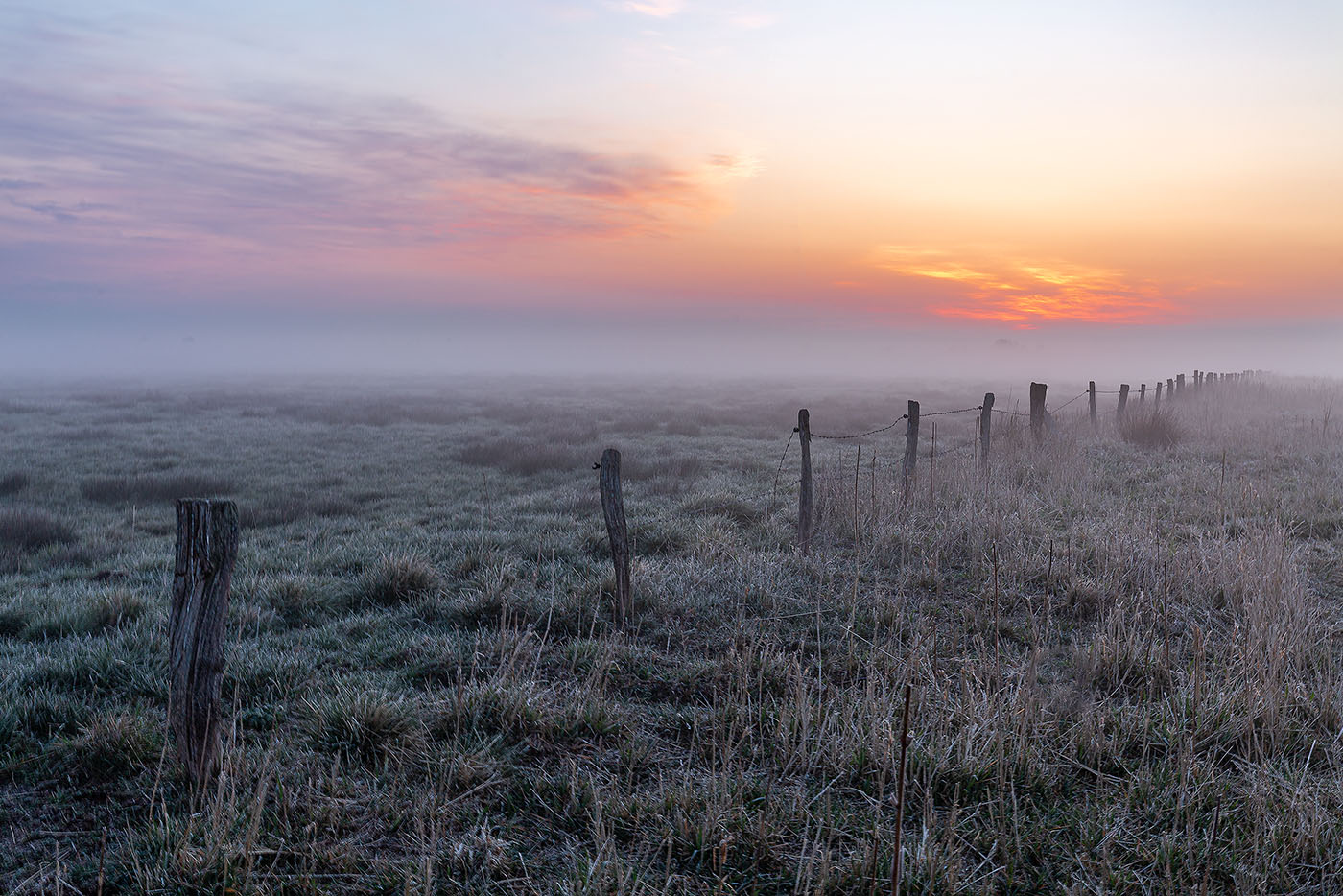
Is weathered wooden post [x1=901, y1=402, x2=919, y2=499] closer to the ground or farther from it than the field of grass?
farther from it

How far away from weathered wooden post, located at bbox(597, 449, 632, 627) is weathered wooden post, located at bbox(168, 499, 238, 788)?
2975 mm

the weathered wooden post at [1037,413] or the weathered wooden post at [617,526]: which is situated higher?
the weathered wooden post at [1037,413]

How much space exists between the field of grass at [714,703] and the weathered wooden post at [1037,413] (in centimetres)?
342

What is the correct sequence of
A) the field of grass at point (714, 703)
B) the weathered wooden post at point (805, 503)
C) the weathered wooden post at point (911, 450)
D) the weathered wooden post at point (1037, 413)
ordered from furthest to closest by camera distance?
1. the weathered wooden post at point (1037, 413)
2. the weathered wooden post at point (911, 450)
3. the weathered wooden post at point (805, 503)
4. the field of grass at point (714, 703)

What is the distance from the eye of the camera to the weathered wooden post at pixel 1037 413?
574 inches

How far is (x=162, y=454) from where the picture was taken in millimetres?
19109

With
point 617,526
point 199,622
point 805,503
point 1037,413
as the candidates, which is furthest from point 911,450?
point 199,622

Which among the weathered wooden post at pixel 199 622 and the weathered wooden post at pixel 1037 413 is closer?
the weathered wooden post at pixel 199 622

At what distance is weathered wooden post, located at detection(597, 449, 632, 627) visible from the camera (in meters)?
6.18

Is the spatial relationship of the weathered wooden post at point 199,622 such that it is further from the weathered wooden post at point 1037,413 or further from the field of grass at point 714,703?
the weathered wooden post at point 1037,413

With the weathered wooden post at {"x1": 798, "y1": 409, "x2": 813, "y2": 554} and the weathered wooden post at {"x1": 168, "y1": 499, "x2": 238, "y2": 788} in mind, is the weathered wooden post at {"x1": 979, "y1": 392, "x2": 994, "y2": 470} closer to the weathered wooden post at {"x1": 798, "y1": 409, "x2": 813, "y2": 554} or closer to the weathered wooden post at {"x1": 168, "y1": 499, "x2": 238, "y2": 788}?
the weathered wooden post at {"x1": 798, "y1": 409, "x2": 813, "y2": 554}

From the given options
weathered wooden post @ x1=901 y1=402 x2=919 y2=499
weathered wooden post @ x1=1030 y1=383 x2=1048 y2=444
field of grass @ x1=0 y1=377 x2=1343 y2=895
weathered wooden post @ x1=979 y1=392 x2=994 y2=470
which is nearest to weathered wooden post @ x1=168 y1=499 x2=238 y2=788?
field of grass @ x1=0 y1=377 x2=1343 y2=895

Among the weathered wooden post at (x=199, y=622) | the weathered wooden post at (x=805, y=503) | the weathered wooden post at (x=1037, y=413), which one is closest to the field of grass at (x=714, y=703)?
the weathered wooden post at (x=199, y=622)

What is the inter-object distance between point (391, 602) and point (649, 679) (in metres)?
3.15
